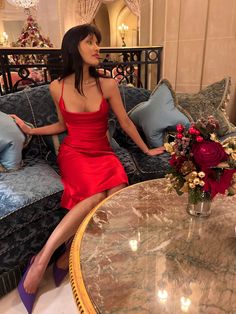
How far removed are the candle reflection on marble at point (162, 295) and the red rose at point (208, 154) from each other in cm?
44

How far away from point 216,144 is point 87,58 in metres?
1.08

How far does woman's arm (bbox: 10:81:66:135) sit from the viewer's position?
1.86m

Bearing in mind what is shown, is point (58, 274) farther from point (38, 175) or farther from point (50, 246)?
point (38, 175)

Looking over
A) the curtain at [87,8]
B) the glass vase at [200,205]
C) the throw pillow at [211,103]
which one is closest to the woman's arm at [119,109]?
the throw pillow at [211,103]

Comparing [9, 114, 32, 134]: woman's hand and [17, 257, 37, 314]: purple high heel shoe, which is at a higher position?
[9, 114, 32, 134]: woman's hand

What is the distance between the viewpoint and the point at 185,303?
2.58 feet

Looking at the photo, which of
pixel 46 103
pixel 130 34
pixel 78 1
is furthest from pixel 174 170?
pixel 130 34

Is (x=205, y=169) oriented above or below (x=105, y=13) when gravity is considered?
below

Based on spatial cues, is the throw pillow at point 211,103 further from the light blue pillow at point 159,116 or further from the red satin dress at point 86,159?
the red satin dress at point 86,159

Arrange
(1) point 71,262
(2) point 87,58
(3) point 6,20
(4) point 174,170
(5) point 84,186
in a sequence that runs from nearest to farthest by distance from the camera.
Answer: (1) point 71,262
(4) point 174,170
(5) point 84,186
(2) point 87,58
(3) point 6,20

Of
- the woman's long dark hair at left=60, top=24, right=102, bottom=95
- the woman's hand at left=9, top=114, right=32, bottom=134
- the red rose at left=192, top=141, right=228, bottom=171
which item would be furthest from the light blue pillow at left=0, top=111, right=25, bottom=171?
the red rose at left=192, top=141, right=228, bottom=171

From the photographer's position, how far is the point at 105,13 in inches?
408

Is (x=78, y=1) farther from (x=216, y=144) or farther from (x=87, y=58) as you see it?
(x=216, y=144)

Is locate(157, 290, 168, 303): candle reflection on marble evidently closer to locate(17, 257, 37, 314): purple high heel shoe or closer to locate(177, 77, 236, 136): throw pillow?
locate(17, 257, 37, 314): purple high heel shoe
